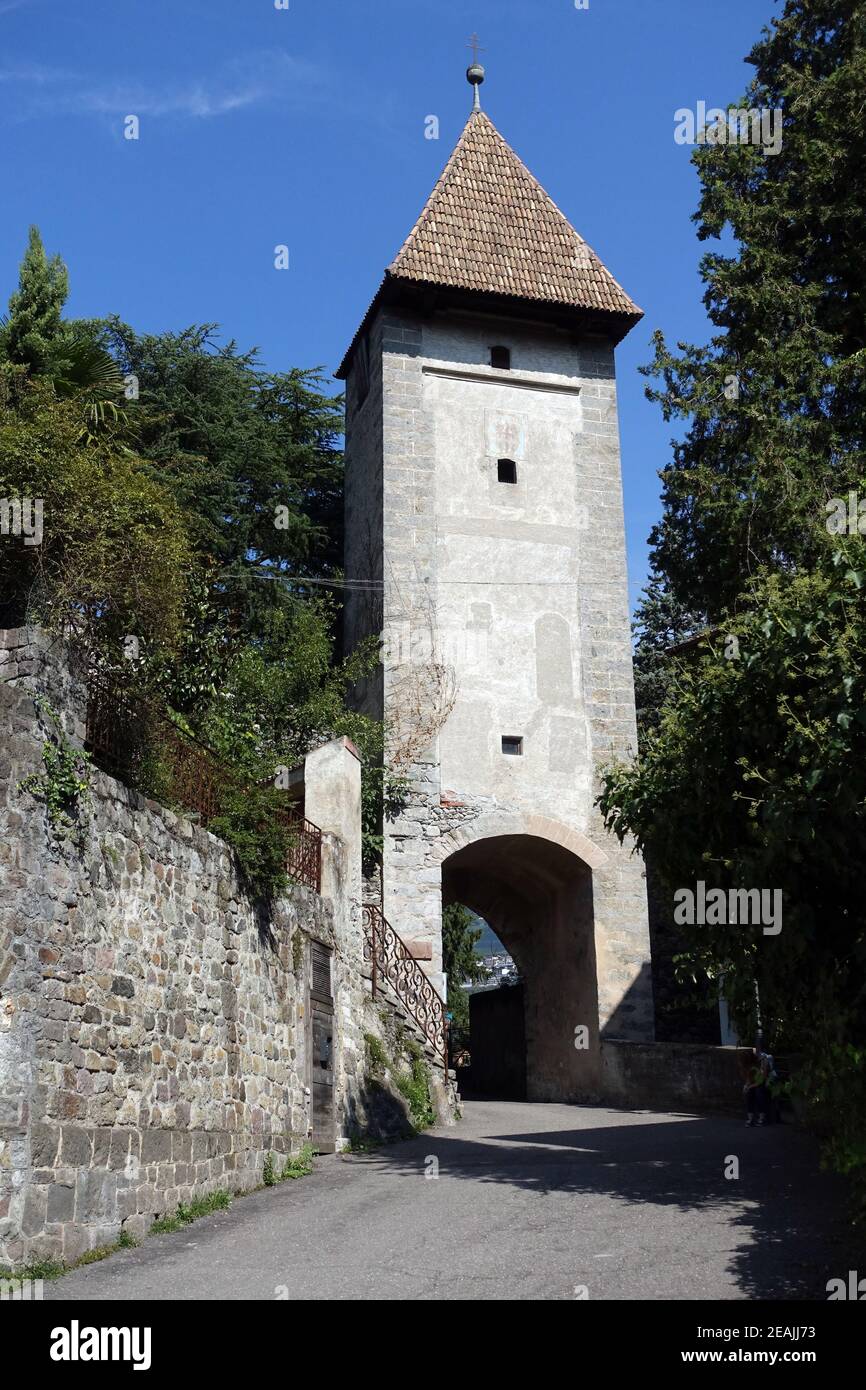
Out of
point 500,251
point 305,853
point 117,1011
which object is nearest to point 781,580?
point 117,1011

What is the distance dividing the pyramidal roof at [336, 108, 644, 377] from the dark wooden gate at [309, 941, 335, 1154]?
12414 millimetres

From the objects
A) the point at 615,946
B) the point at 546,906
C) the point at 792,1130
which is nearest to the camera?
the point at 792,1130

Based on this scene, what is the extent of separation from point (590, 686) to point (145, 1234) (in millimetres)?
13394

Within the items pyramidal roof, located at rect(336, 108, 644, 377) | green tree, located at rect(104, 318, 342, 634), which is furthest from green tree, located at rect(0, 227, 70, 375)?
pyramidal roof, located at rect(336, 108, 644, 377)

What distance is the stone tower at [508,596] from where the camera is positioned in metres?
19.1

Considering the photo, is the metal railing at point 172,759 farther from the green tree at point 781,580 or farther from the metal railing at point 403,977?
the green tree at point 781,580

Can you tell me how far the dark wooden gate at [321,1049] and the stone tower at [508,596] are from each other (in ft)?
19.0

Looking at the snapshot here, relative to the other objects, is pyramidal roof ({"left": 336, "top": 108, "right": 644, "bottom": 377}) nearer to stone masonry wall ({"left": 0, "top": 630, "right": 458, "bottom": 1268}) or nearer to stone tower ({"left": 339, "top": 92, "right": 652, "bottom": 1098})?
stone tower ({"left": 339, "top": 92, "right": 652, "bottom": 1098})

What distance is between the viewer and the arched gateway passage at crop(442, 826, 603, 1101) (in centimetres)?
1939

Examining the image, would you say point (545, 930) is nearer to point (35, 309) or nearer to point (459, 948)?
point (459, 948)

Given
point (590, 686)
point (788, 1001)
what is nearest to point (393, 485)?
point (590, 686)

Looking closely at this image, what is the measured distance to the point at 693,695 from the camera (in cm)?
943
